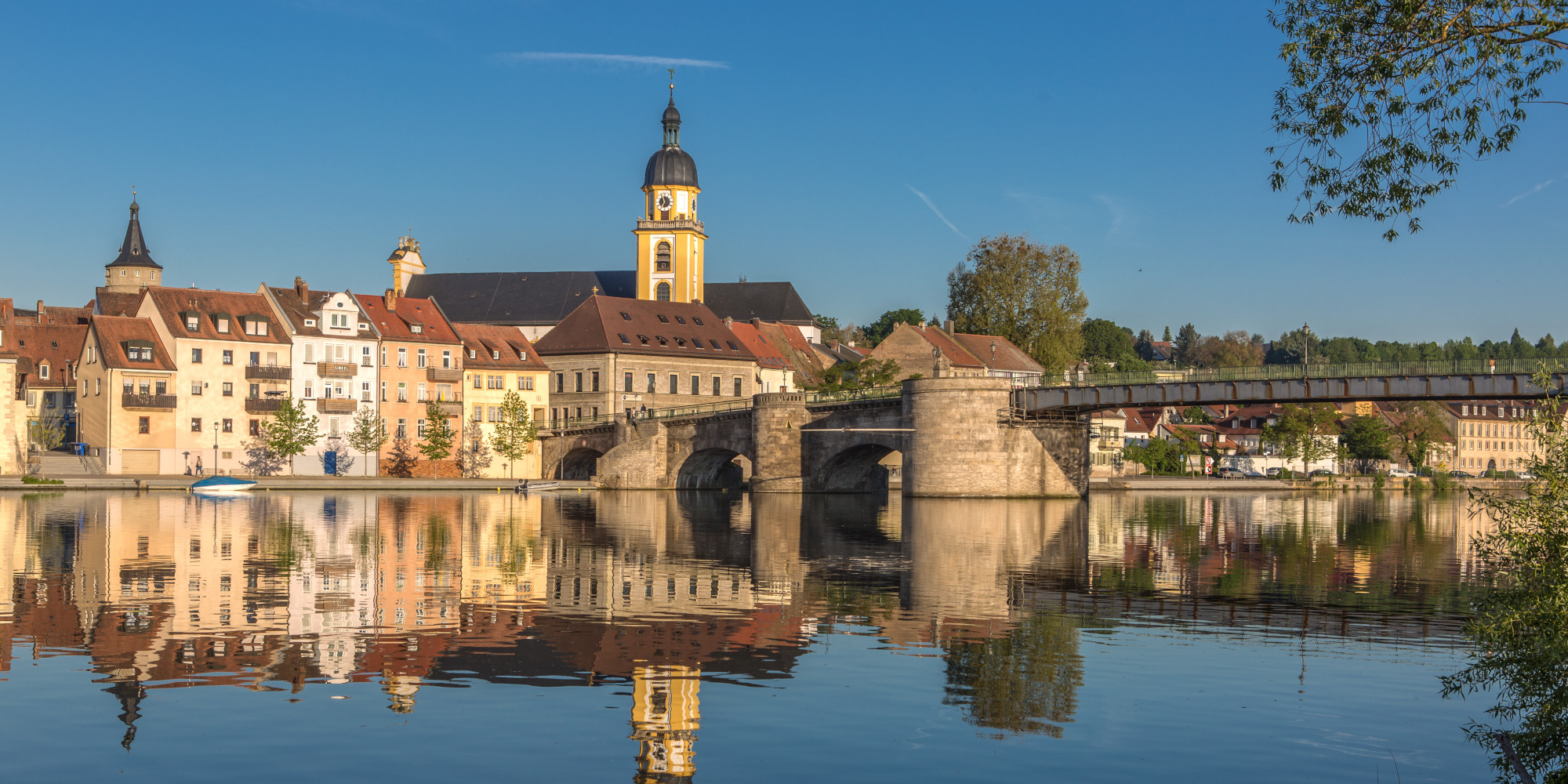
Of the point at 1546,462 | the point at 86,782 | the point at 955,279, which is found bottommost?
the point at 86,782

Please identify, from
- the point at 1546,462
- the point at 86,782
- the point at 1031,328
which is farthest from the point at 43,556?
the point at 1031,328

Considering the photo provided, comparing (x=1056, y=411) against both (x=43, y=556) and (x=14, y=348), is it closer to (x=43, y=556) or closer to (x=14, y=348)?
(x=43, y=556)

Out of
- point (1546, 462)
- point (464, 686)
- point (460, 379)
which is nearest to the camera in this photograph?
point (1546, 462)

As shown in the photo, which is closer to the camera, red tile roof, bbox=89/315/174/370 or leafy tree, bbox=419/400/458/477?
red tile roof, bbox=89/315/174/370

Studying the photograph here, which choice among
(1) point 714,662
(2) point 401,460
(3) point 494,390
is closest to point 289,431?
(2) point 401,460

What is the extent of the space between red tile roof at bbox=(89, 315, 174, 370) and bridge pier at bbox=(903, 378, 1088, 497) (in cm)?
4268

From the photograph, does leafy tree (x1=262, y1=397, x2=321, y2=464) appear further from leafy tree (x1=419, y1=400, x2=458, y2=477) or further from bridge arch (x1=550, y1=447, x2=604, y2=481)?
bridge arch (x1=550, y1=447, x2=604, y2=481)

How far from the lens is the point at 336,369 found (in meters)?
90.1

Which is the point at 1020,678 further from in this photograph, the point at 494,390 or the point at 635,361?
the point at 635,361

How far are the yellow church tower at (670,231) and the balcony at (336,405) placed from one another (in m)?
37.3

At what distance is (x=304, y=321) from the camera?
90125 mm

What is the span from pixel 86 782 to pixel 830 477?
220 feet

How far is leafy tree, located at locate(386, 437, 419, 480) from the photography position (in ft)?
297

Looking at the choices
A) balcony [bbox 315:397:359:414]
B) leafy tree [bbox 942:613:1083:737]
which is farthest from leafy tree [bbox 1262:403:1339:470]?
leafy tree [bbox 942:613:1083:737]
